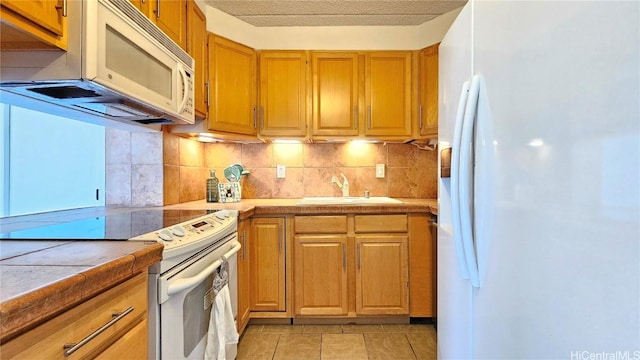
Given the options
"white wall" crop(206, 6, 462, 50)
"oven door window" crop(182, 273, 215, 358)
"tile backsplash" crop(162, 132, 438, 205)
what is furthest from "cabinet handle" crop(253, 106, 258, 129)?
"oven door window" crop(182, 273, 215, 358)

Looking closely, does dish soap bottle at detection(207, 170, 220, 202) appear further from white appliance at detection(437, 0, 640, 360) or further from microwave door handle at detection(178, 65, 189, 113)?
white appliance at detection(437, 0, 640, 360)

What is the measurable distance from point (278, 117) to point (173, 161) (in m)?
0.83

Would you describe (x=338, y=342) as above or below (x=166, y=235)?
below

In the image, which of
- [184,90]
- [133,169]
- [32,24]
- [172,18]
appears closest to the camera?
[32,24]

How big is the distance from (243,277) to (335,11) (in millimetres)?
1971

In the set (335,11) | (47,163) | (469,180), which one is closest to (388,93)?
(335,11)

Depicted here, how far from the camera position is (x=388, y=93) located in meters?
2.57

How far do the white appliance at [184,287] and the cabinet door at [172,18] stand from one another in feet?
3.30

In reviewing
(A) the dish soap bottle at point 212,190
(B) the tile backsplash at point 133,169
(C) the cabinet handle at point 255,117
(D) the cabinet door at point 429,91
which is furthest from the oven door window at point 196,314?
(D) the cabinet door at point 429,91

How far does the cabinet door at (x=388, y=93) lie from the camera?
101 inches

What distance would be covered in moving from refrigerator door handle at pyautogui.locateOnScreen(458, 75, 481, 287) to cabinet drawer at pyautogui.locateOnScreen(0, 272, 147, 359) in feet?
3.20

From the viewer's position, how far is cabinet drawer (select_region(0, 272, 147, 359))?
55 cm

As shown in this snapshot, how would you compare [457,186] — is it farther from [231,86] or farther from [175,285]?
[231,86]

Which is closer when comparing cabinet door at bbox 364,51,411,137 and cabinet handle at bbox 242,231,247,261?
cabinet handle at bbox 242,231,247,261
